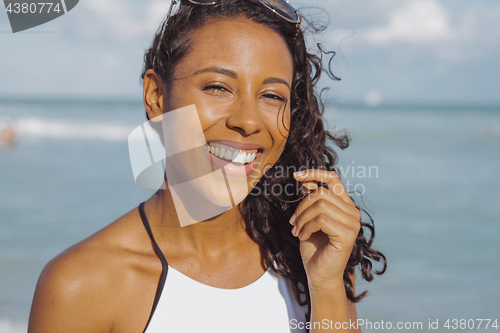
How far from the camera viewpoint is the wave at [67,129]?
52.4 feet

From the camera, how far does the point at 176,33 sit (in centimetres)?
231

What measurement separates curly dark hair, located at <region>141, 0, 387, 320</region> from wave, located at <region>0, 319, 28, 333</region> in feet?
11.9

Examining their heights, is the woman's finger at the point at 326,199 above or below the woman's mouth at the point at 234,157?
below

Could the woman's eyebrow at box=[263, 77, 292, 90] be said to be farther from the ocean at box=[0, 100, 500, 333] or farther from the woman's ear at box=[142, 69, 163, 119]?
the ocean at box=[0, 100, 500, 333]

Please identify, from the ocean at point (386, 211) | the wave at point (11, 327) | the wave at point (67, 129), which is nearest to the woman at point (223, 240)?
the ocean at point (386, 211)

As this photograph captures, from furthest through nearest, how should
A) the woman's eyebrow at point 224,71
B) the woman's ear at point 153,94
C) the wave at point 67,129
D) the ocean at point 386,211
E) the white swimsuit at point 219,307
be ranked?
1. the wave at point 67,129
2. the ocean at point 386,211
3. the woman's ear at point 153,94
4. the white swimsuit at point 219,307
5. the woman's eyebrow at point 224,71

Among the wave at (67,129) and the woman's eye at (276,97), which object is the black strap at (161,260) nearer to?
the woman's eye at (276,97)

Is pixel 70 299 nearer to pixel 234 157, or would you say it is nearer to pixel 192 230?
pixel 192 230

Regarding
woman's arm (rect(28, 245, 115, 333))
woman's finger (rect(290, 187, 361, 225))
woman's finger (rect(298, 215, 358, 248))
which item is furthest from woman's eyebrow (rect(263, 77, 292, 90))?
woman's arm (rect(28, 245, 115, 333))

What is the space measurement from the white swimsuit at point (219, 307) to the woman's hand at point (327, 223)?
288 millimetres

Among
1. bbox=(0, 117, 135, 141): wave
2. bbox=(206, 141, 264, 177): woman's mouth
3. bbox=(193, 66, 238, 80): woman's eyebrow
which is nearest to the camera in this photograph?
bbox=(193, 66, 238, 80): woman's eyebrow

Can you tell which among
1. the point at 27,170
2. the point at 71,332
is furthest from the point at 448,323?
the point at 27,170

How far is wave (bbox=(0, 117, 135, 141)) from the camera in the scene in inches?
629

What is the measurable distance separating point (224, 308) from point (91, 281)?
2.42 ft
